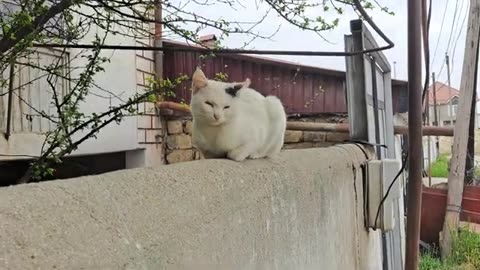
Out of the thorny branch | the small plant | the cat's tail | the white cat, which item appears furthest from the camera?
the small plant

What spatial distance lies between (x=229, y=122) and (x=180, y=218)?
803mm

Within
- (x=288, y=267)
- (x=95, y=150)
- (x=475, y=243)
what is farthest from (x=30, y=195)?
(x=475, y=243)

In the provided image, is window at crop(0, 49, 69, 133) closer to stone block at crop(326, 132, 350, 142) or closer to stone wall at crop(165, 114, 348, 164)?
stone wall at crop(165, 114, 348, 164)

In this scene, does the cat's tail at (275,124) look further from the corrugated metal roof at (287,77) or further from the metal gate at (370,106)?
the corrugated metal roof at (287,77)

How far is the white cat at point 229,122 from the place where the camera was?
158 cm

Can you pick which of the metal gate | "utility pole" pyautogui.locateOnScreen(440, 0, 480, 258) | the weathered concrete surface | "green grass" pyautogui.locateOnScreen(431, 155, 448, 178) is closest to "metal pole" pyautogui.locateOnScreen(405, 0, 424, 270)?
the weathered concrete surface

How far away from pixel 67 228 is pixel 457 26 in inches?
242

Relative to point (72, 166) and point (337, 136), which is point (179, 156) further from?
point (337, 136)

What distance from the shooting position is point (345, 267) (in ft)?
6.93

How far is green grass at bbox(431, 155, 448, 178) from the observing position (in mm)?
9266

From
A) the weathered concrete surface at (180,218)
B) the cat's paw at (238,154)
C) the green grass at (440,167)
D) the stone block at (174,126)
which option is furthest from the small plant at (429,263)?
the green grass at (440,167)

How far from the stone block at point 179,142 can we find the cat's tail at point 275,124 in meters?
2.65

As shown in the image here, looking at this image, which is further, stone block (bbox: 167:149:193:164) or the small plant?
the small plant

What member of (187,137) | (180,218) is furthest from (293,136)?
(180,218)
